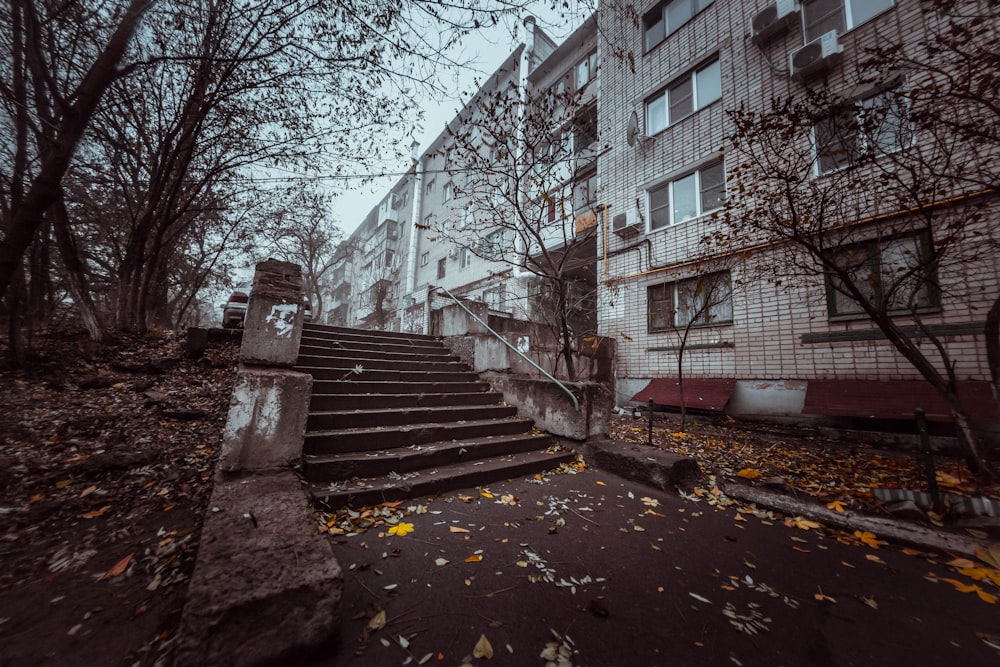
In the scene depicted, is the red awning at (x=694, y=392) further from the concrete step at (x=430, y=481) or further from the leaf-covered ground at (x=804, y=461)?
the concrete step at (x=430, y=481)

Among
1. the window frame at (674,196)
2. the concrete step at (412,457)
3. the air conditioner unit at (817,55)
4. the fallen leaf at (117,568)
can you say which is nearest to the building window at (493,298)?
the window frame at (674,196)

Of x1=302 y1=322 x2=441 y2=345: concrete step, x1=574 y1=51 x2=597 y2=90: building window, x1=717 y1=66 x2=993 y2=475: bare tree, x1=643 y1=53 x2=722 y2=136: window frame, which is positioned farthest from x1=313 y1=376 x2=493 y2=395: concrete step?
x1=574 y1=51 x2=597 y2=90: building window

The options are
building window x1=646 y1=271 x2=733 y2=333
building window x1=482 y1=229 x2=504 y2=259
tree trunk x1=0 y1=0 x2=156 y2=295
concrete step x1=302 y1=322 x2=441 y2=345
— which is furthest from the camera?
building window x1=646 y1=271 x2=733 y2=333

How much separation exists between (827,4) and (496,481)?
1171cm

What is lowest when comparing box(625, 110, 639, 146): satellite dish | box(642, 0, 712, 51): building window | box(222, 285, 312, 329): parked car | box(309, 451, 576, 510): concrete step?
box(309, 451, 576, 510): concrete step

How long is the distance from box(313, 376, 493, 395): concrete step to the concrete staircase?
14mm

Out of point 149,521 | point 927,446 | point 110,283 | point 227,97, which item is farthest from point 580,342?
point 110,283

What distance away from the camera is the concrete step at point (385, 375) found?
4832 millimetres

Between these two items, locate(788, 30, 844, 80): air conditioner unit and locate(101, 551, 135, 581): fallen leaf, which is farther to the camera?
locate(788, 30, 844, 80): air conditioner unit

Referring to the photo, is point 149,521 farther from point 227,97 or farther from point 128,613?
point 227,97

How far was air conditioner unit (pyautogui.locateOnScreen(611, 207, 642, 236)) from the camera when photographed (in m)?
9.19

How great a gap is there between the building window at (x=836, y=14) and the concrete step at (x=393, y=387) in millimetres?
10249

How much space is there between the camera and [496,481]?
152 inches

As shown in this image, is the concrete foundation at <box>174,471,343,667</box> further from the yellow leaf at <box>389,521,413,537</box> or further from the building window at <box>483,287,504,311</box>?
the building window at <box>483,287,504,311</box>
